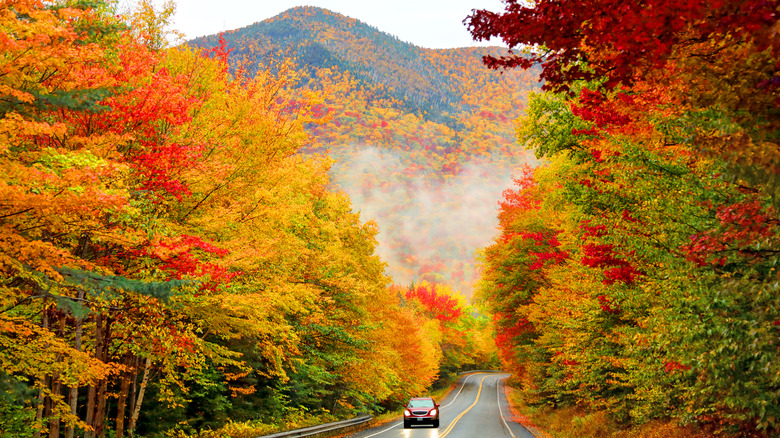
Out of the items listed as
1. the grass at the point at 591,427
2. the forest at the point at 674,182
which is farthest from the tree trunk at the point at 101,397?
the grass at the point at 591,427

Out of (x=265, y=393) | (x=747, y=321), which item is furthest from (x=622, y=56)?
(x=265, y=393)

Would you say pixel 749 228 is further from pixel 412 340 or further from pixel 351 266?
pixel 412 340

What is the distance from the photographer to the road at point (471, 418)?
20406 millimetres

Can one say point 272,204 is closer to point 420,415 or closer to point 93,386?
point 93,386

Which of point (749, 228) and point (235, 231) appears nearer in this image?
point (749, 228)

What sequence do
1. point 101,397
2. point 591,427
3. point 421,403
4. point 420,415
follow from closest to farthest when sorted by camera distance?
point 101,397
point 591,427
point 420,415
point 421,403

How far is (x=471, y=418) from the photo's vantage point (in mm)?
30141

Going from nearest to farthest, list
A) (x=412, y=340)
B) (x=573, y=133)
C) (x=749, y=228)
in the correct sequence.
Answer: (x=749, y=228) → (x=573, y=133) → (x=412, y=340)

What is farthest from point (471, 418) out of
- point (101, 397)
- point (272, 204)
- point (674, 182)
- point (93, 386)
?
point (674, 182)

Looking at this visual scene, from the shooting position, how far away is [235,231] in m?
11.8

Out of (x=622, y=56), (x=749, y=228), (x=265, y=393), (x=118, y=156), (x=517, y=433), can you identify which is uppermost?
(x=622, y=56)

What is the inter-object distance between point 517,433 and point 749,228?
18704 millimetres

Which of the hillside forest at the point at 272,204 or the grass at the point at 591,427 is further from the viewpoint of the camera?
the grass at the point at 591,427

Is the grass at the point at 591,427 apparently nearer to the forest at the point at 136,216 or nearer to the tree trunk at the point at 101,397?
the forest at the point at 136,216
